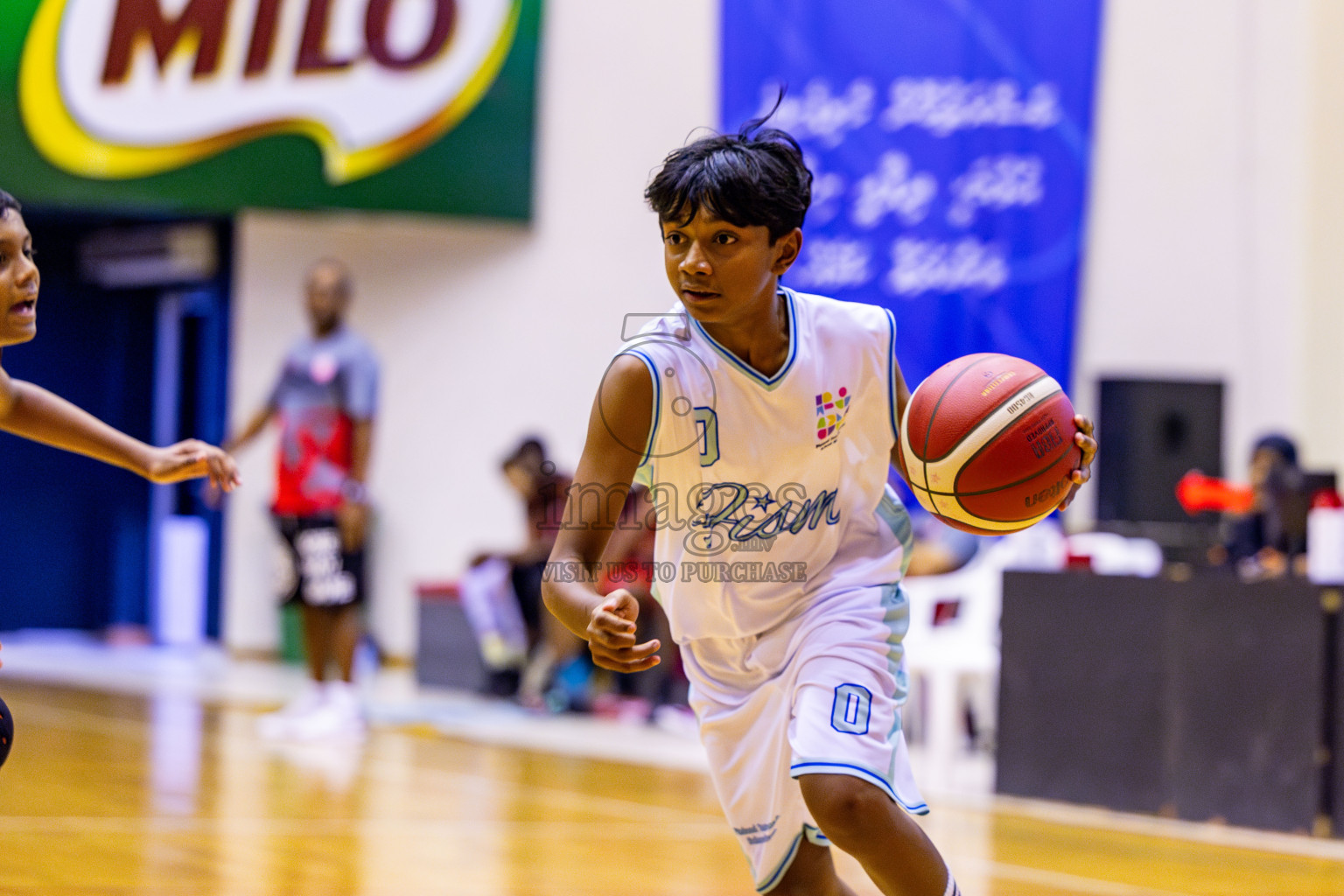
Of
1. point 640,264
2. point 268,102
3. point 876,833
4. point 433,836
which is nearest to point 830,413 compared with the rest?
point 876,833

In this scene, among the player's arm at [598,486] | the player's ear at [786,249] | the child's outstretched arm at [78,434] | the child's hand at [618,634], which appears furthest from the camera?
the child's outstretched arm at [78,434]

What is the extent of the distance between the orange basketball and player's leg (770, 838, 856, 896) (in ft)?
2.07

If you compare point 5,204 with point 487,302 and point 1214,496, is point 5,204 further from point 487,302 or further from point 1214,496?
point 487,302

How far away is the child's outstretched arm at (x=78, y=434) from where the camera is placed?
3137 mm

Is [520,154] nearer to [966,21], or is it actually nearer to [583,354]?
[583,354]

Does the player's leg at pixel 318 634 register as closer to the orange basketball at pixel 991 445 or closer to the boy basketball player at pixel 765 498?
the boy basketball player at pixel 765 498

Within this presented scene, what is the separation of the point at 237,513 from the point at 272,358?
3.32 ft

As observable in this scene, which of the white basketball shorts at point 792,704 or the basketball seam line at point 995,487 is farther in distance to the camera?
the basketball seam line at point 995,487

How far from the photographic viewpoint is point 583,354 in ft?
32.7

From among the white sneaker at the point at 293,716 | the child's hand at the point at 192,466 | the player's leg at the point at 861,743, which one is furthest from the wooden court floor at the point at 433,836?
the player's leg at the point at 861,743

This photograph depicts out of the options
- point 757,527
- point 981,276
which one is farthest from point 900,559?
point 981,276

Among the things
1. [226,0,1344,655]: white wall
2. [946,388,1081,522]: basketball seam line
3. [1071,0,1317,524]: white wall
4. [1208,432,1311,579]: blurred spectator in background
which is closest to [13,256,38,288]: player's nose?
[946,388,1081,522]: basketball seam line

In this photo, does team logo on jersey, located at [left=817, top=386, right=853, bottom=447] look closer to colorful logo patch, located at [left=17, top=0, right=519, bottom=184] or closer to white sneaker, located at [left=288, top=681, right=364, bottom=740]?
white sneaker, located at [left=288, top=681, right=364, bottom=740]

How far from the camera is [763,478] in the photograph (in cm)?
289
